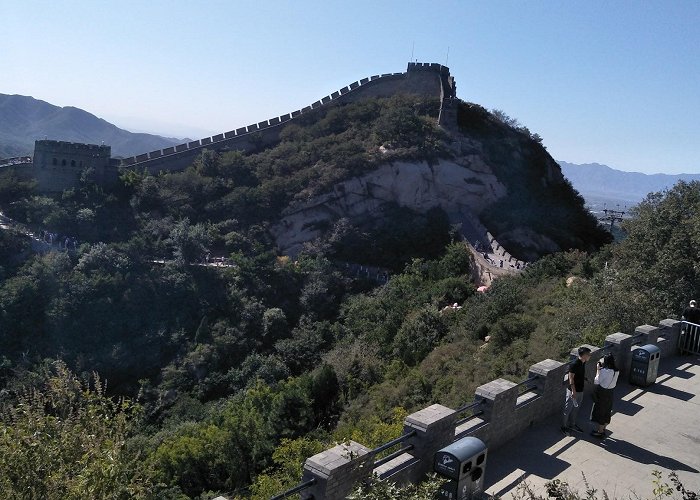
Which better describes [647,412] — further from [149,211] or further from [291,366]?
[149,211]

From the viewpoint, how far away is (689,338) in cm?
1151

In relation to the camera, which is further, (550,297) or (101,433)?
(550,297)

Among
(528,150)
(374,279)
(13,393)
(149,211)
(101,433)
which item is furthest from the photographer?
(528,150)

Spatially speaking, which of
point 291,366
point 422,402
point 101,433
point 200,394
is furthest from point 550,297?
point 101,433

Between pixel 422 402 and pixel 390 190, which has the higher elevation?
Result: pixel 390 190

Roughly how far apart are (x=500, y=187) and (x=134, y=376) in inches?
847

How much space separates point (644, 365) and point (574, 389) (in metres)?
2.60

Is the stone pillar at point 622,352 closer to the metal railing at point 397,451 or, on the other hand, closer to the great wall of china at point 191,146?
the metal railing at point 397,451

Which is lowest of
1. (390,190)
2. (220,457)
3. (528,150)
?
(220,457)

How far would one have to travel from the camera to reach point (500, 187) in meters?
33.5

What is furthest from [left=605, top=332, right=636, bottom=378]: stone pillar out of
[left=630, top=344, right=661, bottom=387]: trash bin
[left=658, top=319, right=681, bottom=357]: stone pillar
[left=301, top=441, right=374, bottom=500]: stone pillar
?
[left=301, top=441, right=374, bottom=500]: stone pillar

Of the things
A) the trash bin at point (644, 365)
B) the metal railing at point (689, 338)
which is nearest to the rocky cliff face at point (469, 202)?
the metal railing at point (689, 338)

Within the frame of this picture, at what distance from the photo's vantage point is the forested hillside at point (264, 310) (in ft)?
39.6

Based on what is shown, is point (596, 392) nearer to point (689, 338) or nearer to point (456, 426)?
point (456, 426)
